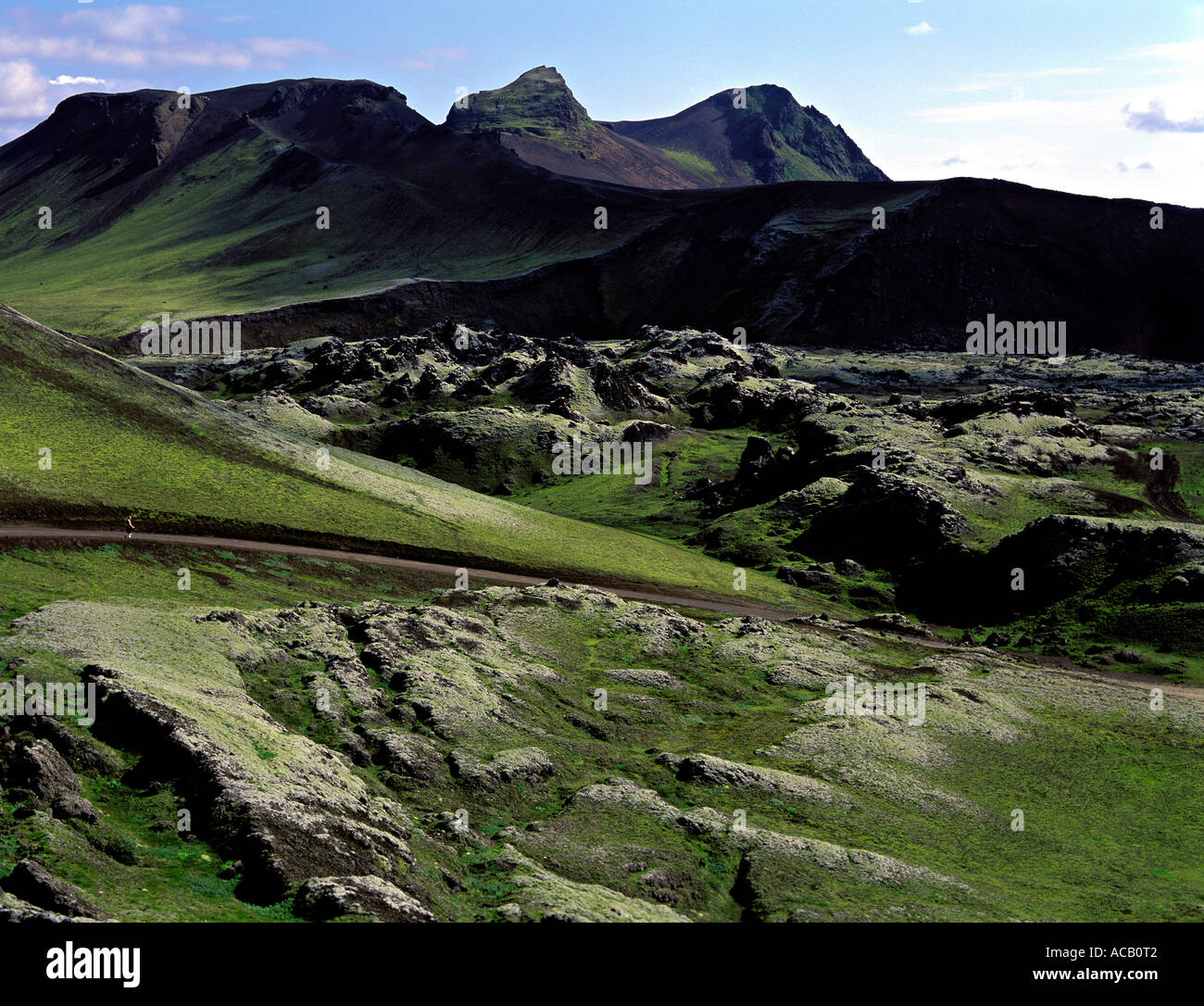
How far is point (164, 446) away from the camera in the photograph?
312 feet

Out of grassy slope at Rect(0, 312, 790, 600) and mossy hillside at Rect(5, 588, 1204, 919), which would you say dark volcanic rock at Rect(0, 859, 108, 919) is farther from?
grassy slope at Rect(0, 312, 790, 600)

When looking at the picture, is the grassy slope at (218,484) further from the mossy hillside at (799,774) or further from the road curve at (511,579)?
the mossy hillside at (799,774)

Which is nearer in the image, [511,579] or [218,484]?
[511,579]

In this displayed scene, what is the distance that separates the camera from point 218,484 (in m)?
89.8

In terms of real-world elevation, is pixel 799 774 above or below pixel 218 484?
below

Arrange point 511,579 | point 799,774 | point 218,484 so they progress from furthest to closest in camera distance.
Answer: point 218,484 < point 511,579 < point 799,774

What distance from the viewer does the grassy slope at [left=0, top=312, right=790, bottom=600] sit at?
81.2 metres

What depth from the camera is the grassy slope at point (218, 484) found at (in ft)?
267

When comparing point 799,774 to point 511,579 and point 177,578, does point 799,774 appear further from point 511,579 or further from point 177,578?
point 177,578

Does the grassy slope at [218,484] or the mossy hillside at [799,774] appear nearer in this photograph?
the mossy hillside at [799,774]

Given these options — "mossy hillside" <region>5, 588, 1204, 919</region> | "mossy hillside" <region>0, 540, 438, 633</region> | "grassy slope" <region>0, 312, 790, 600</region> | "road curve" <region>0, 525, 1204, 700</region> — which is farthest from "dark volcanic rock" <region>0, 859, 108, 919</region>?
"grassy slope" <region>0, 312, 790, 600</region>

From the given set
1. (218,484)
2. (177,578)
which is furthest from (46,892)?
(218,484)

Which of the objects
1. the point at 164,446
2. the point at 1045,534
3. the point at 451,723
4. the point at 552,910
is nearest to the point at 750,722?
the point at 451,723

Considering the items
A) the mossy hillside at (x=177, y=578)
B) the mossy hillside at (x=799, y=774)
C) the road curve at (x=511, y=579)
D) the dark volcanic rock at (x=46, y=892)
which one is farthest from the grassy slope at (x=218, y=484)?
the dark volcanic rock at (x=46, y=892)
